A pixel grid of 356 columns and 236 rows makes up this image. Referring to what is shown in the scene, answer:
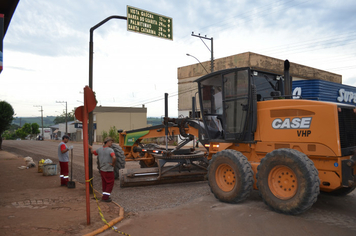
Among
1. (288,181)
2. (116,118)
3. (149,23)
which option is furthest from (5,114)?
(288,181)

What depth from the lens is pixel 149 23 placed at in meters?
9.63

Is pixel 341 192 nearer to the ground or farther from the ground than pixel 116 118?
nearer to the ground

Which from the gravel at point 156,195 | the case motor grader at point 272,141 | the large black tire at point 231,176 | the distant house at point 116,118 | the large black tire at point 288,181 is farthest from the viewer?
the distant house at point 116,118

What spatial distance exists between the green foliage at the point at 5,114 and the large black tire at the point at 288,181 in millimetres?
33005

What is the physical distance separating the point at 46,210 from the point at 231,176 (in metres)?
4.28

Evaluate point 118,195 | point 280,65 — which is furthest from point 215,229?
point 280,65

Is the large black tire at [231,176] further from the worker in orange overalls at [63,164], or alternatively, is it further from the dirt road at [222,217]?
the worker in orange overalls at [63,164]

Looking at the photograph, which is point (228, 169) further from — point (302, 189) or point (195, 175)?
point (195, 175)

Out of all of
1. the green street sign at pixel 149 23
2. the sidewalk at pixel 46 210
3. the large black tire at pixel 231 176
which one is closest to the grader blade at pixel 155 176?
the sidewalk at pixel 46 210

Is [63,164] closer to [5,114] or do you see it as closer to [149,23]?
[149,23]

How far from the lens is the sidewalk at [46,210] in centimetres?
529

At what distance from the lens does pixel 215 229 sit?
538 centimetres

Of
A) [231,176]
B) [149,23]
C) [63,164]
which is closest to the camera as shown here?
[231,176]

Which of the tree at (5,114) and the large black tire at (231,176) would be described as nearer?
the large black tire at (231,176)
